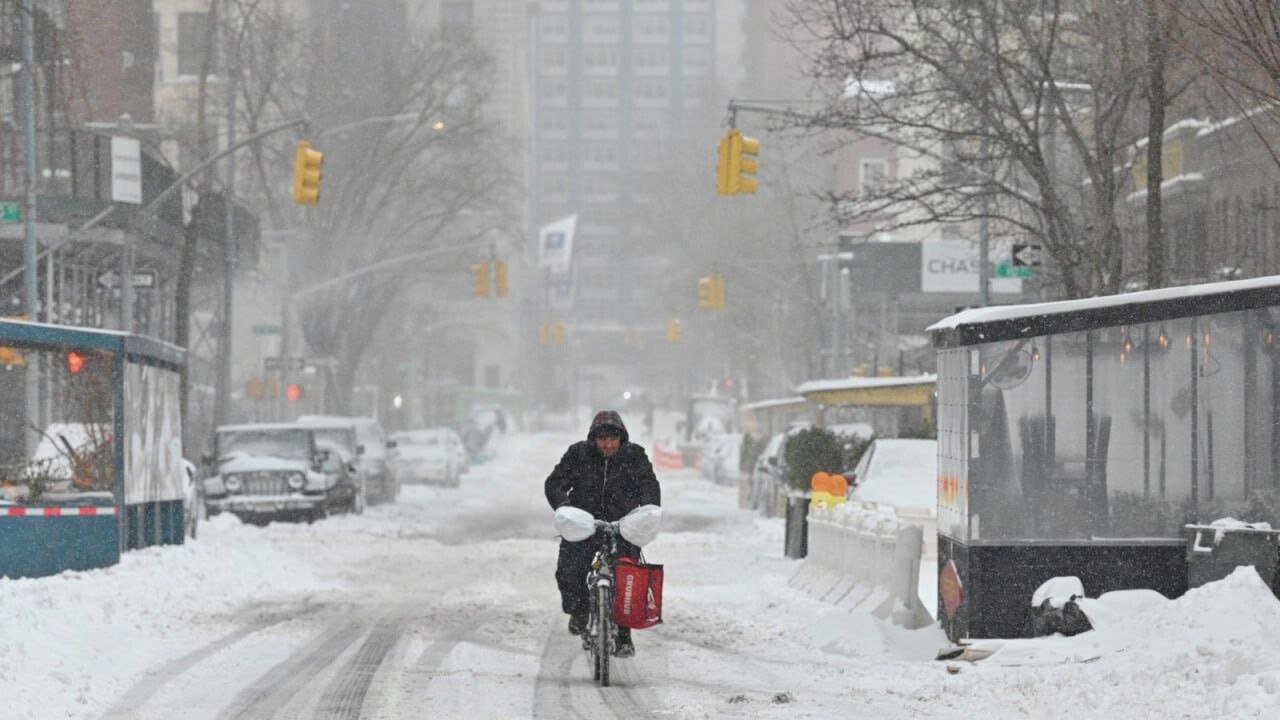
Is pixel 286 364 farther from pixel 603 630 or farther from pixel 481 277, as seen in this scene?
pixel 603 630

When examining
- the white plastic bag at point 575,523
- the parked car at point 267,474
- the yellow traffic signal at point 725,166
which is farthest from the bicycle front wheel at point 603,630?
the parked car at point 267,474

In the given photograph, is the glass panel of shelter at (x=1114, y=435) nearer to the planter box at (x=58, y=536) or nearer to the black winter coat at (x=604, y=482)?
the black winter coat at (x=604, y=482)

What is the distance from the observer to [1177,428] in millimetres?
15047

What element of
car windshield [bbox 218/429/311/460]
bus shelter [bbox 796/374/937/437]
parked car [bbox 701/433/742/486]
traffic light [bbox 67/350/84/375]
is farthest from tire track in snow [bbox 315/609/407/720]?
parked car [bbox 701/433/742/486]

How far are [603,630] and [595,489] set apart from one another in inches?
41.6

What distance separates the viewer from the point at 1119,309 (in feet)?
48.9

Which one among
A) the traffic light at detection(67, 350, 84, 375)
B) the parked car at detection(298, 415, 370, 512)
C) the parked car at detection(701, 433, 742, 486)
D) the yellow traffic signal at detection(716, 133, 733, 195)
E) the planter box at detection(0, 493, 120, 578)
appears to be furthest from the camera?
the parked car at detection(701, 433, 742, 486)

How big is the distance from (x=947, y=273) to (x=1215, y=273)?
2884 cm

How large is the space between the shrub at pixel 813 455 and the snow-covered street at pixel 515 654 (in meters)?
6.42

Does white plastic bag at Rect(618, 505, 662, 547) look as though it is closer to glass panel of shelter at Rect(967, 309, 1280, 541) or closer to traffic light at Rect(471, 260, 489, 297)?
glass panel of shelter at Rect(967, 309, 1280, 541)

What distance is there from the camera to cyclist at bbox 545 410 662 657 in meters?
13.5

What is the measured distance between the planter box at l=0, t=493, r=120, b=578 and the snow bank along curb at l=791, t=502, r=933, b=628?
6.76 m

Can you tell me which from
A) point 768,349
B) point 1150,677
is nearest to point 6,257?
point 1150,677

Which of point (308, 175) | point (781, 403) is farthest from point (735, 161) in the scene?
point (781, 403)
